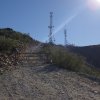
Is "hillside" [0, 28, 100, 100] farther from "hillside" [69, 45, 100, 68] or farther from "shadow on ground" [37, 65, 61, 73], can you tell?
"hillside" [69, 45, 100, 68]

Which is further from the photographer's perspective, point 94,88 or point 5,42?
point 5,42

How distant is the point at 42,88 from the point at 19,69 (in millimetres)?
4215

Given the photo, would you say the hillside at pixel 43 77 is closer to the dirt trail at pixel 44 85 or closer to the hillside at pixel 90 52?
the dirt trail at pixel 44 85

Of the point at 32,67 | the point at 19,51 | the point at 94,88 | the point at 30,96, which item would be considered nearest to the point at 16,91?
the point at 30,96

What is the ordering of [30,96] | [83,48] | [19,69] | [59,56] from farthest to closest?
[83,48] < [59,56] < [19,69] < [30,96]

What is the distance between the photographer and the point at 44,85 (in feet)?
69.7

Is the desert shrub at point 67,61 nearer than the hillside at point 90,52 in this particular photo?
Yes

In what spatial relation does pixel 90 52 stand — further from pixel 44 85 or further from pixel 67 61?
pixel 44 85

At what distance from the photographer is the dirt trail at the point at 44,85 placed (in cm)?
1922

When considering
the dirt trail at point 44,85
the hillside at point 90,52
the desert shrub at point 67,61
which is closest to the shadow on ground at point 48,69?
the dirt trail at point 44,85

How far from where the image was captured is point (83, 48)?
63531 mm

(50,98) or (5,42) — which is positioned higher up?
(5,42)

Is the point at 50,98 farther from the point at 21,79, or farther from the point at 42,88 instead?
the point at 21,79

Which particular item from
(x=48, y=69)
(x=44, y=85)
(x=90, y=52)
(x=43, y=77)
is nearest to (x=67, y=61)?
(x=48, y=69)
